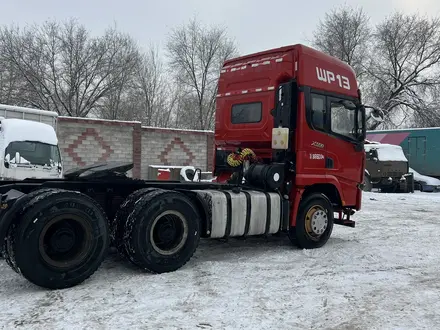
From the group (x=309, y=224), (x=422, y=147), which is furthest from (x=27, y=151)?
(x=422, y=147)

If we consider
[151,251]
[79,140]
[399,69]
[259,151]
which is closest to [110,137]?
[79,140]

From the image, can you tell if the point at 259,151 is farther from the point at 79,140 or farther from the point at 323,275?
the point at 79,140

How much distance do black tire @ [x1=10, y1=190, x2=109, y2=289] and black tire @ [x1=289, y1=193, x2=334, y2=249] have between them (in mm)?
3323

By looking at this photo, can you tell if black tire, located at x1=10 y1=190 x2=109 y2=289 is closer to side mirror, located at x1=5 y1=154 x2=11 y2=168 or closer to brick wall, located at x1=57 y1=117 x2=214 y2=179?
side mirror, located at x1=5 y1=154 x2=11 y2=168

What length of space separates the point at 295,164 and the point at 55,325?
4.52 meters

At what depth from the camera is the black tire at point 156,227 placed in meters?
5.48

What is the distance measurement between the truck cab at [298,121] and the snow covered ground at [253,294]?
1179mm

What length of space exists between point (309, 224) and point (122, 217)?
3275 mm

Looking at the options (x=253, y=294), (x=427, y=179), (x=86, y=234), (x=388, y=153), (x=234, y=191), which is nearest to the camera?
(x=253, y=294)

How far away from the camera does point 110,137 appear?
63.2ft

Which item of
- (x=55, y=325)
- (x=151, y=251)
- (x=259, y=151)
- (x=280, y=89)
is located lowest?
(x=55, y=325)

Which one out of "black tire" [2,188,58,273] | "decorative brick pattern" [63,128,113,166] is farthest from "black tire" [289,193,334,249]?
"decorative brick pattern" [63,128,113,166]

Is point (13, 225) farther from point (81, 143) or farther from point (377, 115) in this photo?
point (81, 143)

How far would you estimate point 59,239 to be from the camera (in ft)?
16.3
